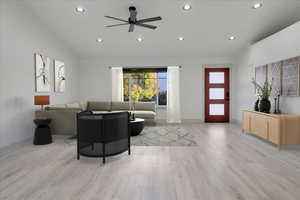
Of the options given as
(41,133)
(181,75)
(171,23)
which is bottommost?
(41,133)

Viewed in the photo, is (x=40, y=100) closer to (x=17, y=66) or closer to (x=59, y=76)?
(x=17, y=66)

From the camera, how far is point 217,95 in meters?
6.51

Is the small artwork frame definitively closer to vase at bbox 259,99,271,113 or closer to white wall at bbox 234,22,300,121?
vase at bbox 259,99,271,113

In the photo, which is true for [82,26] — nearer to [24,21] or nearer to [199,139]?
[24,21]

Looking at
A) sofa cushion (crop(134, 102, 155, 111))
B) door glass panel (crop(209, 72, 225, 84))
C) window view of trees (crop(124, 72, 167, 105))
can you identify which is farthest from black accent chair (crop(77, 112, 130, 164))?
door glass panel (crop(209, 72, 225, 84))

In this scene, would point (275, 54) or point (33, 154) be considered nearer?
point (33, 154)

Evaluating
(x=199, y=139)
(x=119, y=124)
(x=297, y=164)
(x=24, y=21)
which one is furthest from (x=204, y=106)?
(x=24, y=21)

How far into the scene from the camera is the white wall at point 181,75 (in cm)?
649

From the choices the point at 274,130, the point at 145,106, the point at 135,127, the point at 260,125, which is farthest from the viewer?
the point at 145,106

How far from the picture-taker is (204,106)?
6.51 m

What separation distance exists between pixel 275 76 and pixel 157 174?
384cm

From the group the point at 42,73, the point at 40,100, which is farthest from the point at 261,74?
the point at 42,73

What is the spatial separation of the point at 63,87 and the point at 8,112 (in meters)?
2.20

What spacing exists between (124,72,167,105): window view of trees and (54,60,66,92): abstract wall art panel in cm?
228
